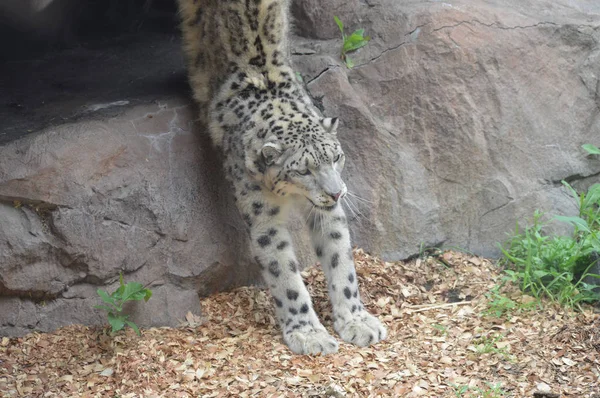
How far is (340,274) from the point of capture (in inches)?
254

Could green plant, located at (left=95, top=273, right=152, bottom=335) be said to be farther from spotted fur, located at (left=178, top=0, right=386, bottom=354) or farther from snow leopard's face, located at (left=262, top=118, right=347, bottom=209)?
snow leopard's face, located at (left=262, top=118, right=347, bottom=209)

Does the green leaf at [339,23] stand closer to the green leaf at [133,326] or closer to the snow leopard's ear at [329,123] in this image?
the snow leopard's ear at [329,123]

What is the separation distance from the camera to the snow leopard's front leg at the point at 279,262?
6309mm

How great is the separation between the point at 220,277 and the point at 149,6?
392 centimetres

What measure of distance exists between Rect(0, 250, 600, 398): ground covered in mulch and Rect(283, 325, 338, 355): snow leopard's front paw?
0.07 metres

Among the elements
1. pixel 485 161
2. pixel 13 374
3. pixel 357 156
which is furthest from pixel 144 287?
pixel 485 161

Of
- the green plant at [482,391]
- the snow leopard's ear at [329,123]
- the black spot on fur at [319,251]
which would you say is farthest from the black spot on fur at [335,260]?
the green plant at [482,391]

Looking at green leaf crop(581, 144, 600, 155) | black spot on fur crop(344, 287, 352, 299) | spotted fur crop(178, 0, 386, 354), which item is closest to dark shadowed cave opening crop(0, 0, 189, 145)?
spotted fur crop(178, 0, 386, 354)

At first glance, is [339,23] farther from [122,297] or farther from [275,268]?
[122,297]

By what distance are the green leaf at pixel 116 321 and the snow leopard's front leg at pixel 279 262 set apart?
45.4 inches

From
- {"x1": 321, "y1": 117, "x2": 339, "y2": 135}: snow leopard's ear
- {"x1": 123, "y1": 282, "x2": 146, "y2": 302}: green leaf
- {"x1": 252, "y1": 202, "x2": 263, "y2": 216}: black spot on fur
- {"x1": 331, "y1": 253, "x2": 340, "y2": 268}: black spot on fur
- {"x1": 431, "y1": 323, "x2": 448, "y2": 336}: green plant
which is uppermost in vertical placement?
{"x1": 321, "y1": 117, "x2": 339, "y2": 135}: snow leopard's ear

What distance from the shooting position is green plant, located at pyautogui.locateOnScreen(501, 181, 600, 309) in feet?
21.5

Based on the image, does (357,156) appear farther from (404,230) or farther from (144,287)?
(144,287)

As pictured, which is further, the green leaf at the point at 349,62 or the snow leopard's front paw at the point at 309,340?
the green leaf at the point at 349,62
